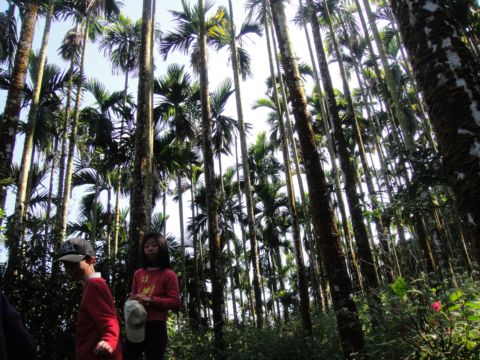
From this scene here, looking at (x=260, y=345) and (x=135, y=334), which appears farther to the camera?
(x=260, y=345)

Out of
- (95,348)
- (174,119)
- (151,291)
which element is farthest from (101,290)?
(174,119)

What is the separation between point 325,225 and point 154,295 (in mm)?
2363

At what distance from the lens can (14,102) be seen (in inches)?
272

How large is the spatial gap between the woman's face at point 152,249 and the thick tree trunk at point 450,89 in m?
2.54

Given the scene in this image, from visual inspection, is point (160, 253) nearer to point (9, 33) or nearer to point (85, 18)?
point (9, 33)

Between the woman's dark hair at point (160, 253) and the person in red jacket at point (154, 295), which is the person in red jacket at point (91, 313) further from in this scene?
the woman's dark hair at point (160, 253)

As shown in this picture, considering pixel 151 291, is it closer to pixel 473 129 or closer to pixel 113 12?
pixel 473 129

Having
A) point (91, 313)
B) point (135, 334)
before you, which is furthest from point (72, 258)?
point (135, 334)

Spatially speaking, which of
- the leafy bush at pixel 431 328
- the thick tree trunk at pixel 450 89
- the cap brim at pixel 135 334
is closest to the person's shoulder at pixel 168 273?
the cap brim at pixel 135 334

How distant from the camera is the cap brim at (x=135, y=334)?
2.96 metres

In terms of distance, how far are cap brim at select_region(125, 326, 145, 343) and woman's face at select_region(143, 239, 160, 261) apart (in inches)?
26.7

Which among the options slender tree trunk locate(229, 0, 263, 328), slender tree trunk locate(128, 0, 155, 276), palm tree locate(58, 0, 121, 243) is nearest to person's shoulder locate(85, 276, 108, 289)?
slender tree trunk locate(128, 0, 155, 276)

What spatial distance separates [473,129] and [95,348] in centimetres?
258

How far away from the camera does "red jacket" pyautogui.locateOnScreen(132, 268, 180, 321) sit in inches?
124
